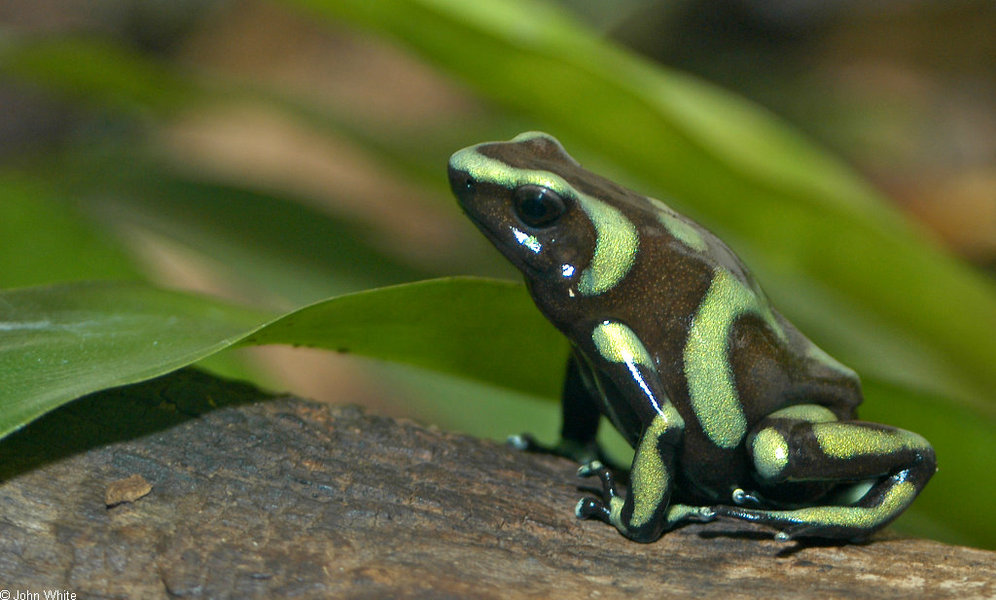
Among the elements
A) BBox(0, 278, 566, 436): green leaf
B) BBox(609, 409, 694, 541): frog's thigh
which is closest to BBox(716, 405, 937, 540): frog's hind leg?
BBox(609, 409, 694, 541): frog's thigh

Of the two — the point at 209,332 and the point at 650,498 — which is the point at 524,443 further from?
the point at 209,332

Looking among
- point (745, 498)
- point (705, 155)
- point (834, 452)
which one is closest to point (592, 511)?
point (745, 498)

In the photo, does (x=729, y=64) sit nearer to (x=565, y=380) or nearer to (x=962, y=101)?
(x=962, y=101)

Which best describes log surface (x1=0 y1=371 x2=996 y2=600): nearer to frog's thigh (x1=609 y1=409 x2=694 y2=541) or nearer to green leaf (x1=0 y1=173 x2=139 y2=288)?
frog's thigh (x1=609 y1=409 x2=694 y2=541)

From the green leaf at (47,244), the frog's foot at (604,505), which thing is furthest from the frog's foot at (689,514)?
the green leaf at (47,244)

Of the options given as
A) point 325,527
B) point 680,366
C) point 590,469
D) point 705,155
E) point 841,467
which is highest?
point 705,155

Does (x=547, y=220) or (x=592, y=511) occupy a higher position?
(x=547, y=220)

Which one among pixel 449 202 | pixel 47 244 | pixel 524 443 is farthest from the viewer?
pixel 449 202

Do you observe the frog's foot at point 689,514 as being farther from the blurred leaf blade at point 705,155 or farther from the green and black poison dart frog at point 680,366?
the blurred leaf blade at point 705,155

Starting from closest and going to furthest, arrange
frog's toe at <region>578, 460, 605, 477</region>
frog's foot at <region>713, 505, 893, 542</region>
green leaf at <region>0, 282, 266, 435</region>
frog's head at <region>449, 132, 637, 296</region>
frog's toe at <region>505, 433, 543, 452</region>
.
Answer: green leaf at <region>0, 282, 266, 435</region>
frog's foot at <region>713, 505, 893, 542</region>
frog's head at <region>449, 132, 637, 296</region>
frog's toe at <region>578, 460, 605, 477</region>
frog's toe at <region>505, 433, 543, 452</region>
